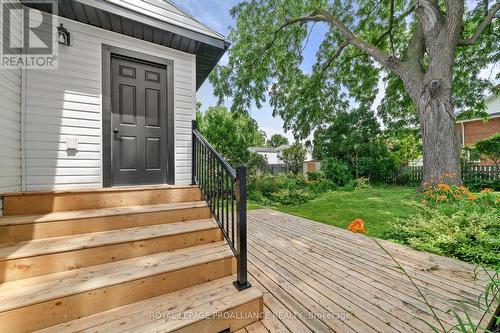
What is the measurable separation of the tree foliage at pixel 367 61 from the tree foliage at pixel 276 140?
1350 inches

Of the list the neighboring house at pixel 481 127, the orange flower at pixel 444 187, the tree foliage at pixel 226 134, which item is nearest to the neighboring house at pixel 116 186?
the orange flower at pixel 444 187

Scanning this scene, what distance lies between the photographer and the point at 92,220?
6.97 ft

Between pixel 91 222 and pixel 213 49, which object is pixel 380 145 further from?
pixel 91 222

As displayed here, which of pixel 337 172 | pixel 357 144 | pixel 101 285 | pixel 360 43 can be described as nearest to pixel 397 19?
pixel 360 43

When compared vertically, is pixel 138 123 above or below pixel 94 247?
above

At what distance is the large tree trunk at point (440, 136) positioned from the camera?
547 centimetres

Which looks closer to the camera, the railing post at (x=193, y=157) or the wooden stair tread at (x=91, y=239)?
the wooden stair tread at (x=91, y=239)

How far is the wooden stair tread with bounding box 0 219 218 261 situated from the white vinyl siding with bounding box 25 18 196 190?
1100 mm

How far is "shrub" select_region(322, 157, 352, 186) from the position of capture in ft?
31.8

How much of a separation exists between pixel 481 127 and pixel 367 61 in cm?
1005

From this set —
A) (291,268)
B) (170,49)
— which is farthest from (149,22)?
(291,268)

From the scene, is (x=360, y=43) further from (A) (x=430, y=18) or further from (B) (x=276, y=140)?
(B) (x=276, y=140)

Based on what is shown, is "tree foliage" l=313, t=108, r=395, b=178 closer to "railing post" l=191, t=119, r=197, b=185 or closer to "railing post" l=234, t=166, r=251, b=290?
"railing post" l=191, t=119, r=197, b=185

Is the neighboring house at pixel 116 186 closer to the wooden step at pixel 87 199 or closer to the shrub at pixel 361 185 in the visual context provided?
the wooden step at pixel 87 199
